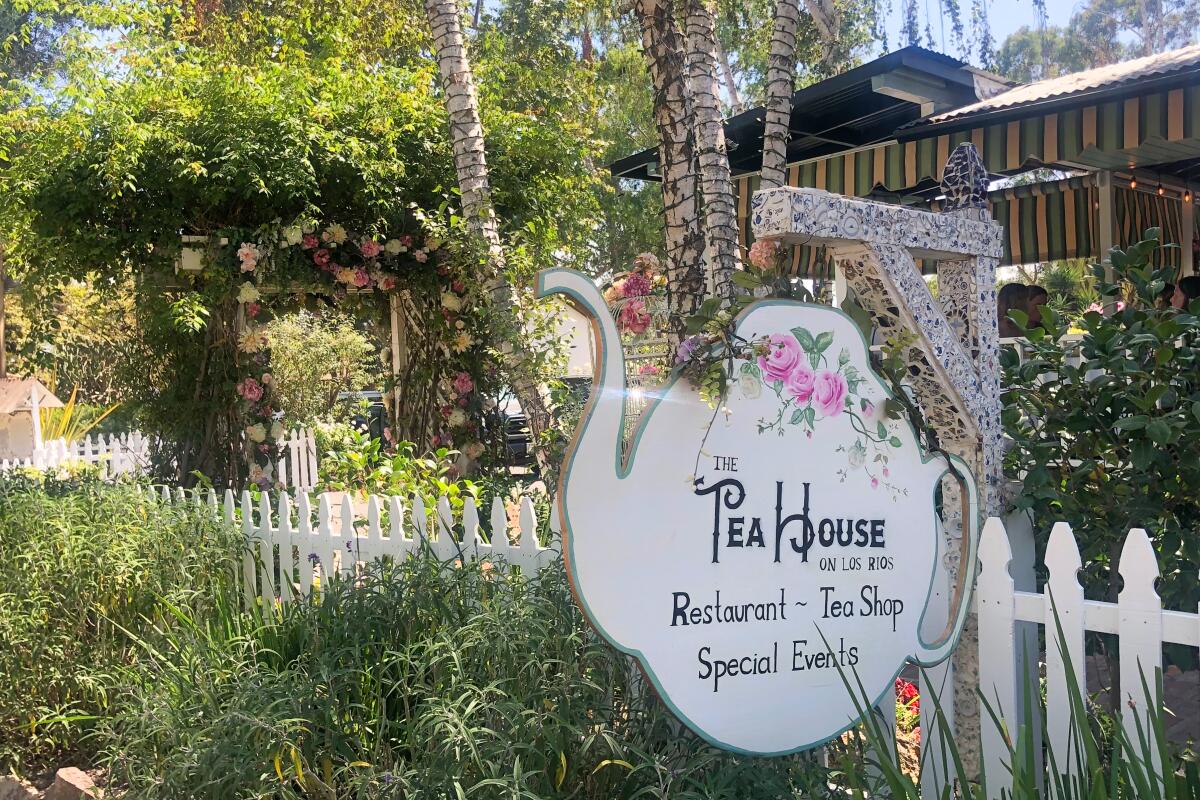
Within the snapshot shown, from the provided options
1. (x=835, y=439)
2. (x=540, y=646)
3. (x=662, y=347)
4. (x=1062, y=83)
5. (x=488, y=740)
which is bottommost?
(x=488, y=740)

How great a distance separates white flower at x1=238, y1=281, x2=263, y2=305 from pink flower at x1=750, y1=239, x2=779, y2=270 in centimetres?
518

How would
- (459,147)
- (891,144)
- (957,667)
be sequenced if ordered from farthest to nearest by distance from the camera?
(891,144)
(459,147)
(957,667)

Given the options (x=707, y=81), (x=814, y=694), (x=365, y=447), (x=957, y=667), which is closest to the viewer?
(x=814, y=694)

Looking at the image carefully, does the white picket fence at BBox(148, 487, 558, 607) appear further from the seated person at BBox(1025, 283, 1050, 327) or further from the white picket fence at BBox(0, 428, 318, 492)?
the white picket fence at BBox(0, 428, 318, 492)

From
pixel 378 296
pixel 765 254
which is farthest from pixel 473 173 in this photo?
pixel 765 254

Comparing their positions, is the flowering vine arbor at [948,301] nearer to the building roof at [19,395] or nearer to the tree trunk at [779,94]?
the tree trunk at [779,94]

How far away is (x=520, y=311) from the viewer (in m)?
5.31

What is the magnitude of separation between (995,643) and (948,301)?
0.86 metres

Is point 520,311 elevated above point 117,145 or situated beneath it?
situated beneath

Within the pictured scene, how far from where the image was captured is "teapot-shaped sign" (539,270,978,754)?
72.9 inches

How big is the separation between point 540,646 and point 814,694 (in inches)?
26.1

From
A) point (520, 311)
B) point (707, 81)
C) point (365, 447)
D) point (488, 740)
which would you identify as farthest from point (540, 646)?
point (365, 447)

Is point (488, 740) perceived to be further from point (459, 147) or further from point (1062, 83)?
point (1062, 83)

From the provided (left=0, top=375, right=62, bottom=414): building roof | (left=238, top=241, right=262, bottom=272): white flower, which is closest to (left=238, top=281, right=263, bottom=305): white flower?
(left=238, top=241, right=262, bottom=272): white flower
